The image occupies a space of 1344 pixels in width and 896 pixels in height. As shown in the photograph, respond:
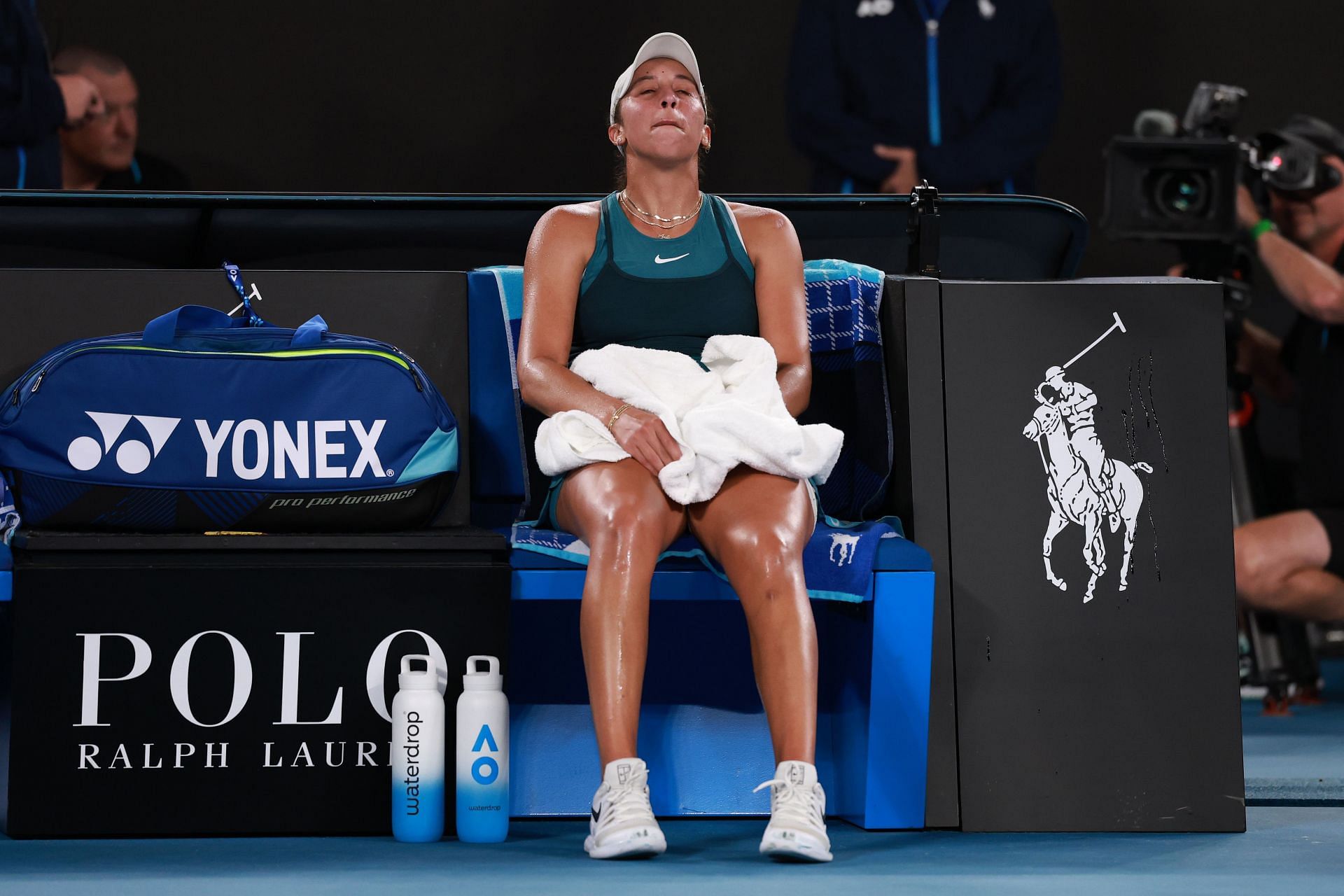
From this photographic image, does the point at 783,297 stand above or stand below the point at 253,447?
above

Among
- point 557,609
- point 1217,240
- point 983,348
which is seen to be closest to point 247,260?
point 557,609

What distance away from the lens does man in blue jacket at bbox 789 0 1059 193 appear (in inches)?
171

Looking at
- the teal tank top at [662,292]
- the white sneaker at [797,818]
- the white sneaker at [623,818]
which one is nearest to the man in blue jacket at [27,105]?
the teal tank top at [662,292]

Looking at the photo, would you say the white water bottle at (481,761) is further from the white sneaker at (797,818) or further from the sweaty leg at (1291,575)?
the sweaty leg at (1291,575)

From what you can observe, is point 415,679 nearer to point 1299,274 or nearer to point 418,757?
point 418,757

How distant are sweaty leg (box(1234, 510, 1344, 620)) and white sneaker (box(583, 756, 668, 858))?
87.8 inches

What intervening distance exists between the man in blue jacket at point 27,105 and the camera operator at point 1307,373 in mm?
2970

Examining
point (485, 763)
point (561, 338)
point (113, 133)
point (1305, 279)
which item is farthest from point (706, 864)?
point (113, 133)

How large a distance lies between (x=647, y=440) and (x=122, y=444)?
2.14 ft

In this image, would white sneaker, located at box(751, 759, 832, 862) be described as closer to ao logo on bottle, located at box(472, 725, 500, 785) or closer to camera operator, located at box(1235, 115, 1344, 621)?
ao logo on bottle, located at box(472, 725, 500, 785)

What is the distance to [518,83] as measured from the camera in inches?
185

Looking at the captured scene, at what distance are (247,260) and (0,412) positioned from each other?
578mm

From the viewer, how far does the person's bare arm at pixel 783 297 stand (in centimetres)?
216

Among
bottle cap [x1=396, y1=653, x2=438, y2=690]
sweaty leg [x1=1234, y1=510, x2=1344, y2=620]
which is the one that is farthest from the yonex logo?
sweaty leg [x1=1234, y1=510, x2=1344, y2=620]
